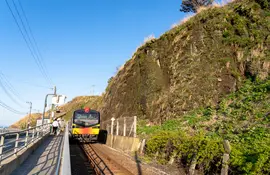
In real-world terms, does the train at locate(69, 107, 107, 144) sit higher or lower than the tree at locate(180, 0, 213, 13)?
lower

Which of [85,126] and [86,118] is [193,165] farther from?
[86,118]

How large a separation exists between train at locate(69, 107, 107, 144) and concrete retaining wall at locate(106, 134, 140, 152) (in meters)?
1.84

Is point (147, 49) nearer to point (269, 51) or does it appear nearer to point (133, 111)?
point (133, 111)

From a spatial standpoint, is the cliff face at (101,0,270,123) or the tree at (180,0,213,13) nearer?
the cliff face at (101,0,270,123)

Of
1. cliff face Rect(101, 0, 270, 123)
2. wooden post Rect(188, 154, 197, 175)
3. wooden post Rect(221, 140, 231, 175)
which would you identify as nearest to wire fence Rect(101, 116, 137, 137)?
cliff face Rect(101, 0, 270, 123)

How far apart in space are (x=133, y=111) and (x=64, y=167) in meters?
20.4

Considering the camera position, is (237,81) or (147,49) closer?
(237,81)

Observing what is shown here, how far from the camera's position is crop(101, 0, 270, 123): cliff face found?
15.8m

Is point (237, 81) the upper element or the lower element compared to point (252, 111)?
upper

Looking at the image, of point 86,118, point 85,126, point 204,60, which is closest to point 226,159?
point 204,60

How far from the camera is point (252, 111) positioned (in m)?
11.3

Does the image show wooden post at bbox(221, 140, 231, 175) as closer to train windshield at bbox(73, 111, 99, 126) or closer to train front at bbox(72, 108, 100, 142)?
train front at bbox(72, 108, 100, 142)

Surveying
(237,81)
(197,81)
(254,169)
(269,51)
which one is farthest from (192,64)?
(254,169)

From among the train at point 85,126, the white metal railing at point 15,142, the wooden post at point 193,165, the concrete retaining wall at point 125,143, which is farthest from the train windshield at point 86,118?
the wooden post at point 193,165
